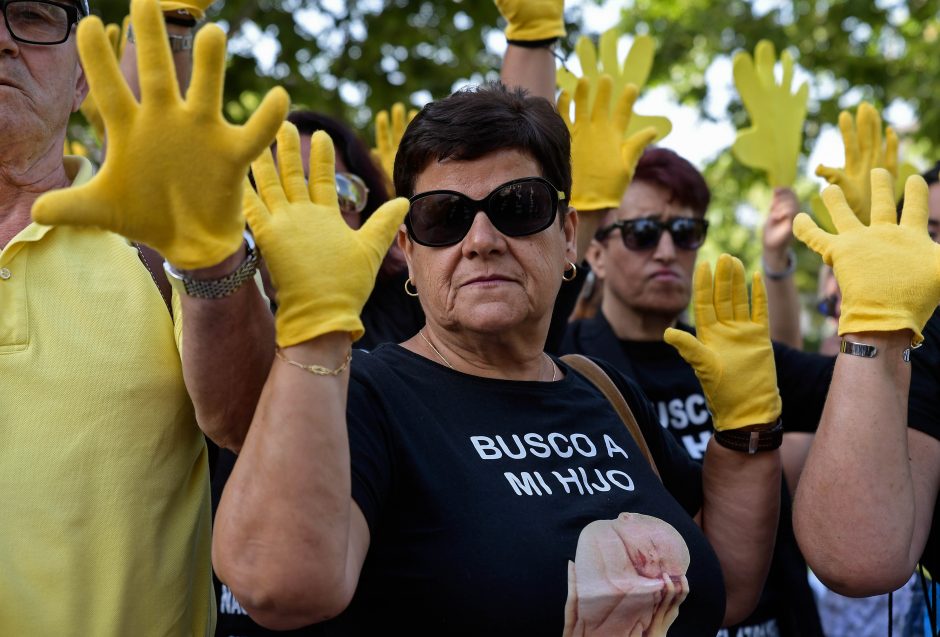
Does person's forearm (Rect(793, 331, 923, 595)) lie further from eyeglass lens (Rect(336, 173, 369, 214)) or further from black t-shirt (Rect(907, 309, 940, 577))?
eyeglass lens (Rect(336, 173, 369, 214))

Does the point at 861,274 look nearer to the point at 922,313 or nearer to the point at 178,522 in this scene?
the point at 922,313

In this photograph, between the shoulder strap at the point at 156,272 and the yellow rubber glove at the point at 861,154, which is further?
the yellow rubber glove at the point at 861,154

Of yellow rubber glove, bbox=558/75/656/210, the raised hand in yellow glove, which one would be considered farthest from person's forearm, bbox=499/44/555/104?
the raised hand in yellow glove

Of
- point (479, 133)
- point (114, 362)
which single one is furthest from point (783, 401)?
point (114, 362)

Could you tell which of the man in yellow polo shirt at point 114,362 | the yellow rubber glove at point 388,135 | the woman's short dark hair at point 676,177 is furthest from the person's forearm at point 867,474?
the yellow rubber glove at point 388,135

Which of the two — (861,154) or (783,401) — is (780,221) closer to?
(861,154)

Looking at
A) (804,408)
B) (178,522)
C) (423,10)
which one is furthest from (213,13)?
(178,522)

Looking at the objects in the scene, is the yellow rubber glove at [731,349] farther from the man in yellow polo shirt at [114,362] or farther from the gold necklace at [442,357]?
the man in yellow polo shirt at [114,362]

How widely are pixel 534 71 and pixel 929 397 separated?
1.33 m

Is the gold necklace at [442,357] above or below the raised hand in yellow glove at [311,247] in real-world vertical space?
below

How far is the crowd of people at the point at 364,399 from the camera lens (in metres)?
1.55

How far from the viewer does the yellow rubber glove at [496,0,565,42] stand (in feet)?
9.68

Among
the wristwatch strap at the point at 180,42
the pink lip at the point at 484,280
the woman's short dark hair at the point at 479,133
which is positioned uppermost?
the wristwatch strap at the point at 180,42

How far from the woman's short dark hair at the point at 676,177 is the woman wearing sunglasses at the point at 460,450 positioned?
1.29 meters
